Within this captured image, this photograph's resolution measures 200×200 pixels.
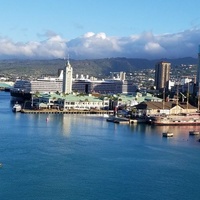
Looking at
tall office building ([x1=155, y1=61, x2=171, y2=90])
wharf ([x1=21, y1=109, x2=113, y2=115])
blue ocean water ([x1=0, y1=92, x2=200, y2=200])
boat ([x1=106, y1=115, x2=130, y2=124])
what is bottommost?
blue ocean water ([x1=0, y1=92, x2=200, y2=200])

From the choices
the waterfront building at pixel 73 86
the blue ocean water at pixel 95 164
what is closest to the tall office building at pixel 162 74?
the waterfront building at pixel 73 86

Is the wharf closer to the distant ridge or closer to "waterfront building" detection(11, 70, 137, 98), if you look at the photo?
"waterfront building" detection(11, 70, 137, 98)

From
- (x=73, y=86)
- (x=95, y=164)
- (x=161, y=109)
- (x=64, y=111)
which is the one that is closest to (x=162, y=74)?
(x=73, y=86)

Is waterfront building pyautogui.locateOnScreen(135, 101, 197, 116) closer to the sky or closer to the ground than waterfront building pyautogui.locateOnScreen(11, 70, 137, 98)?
closer to the ground

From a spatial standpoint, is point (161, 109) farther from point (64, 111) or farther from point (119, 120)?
point (64, 111)

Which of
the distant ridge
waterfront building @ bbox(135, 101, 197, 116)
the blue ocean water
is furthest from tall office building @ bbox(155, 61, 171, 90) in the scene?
the distant ridge

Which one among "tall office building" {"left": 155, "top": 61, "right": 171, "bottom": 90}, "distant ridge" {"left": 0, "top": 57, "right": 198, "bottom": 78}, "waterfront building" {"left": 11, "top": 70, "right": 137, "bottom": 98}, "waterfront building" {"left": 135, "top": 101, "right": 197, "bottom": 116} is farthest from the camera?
"distant ridge" {"left": 0, "top": 57, "right": 198, "bottom": 78}

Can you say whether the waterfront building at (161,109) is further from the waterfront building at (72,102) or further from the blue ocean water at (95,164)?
the blue ocean water at (95,164)
